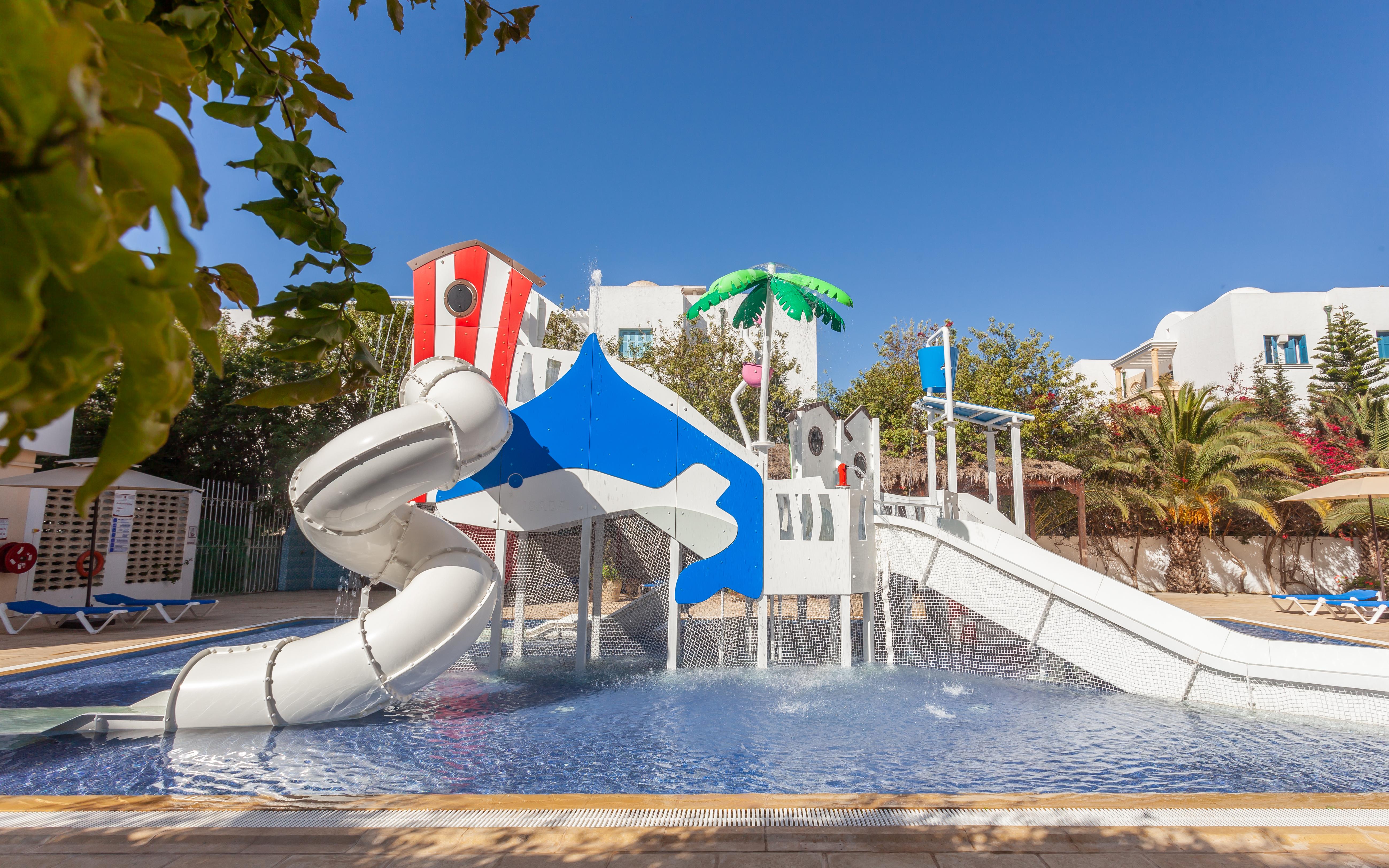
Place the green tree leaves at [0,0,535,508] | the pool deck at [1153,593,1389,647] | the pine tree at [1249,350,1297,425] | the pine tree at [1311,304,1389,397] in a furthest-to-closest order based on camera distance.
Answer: the pine tree at [1249,350,1297,425]
the pine tree at [1311,304,1389,397]
the pool deck at [1153,593,1389,647]
the green tree leaves at [0,0,535,508]

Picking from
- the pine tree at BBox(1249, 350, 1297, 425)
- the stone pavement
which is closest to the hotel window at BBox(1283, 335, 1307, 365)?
the pine tree at BBox(1249, 350, 1297, 425)

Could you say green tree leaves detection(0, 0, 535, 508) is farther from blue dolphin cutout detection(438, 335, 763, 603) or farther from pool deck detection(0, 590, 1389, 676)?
pool deck detection(0, 590, 1389, 676)

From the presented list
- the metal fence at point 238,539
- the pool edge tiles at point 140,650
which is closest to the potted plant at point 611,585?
the pool edge tiles at point 140,650

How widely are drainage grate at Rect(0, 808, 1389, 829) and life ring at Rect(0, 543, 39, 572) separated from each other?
34.1 ft

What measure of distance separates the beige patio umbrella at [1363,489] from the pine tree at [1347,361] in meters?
11.6

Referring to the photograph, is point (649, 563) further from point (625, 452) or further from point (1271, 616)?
point (1271, 616)

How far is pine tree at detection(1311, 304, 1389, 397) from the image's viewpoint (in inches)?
866

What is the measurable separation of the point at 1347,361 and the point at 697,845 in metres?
29.2

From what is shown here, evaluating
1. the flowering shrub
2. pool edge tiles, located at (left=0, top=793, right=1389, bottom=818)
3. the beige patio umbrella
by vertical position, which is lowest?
pool edge tiles, located at (left=0, top=793, right=1389, bottom=818)

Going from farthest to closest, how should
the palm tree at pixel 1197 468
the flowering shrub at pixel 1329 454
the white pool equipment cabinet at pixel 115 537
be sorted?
the flowering shrub at pixel 1329 454 < the palm tree at pixel 1197 468 < the white pool equipment cabinet at pixel 115 537

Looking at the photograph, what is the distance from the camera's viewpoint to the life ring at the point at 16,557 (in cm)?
1111

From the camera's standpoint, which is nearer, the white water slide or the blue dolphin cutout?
the white water slide

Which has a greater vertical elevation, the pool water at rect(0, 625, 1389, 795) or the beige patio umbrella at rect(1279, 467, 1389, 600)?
the beige patio umbrella at rect(1279, 467, 1389, 600)

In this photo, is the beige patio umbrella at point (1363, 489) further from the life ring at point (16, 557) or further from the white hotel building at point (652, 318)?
the life ring at point (16, 557)
